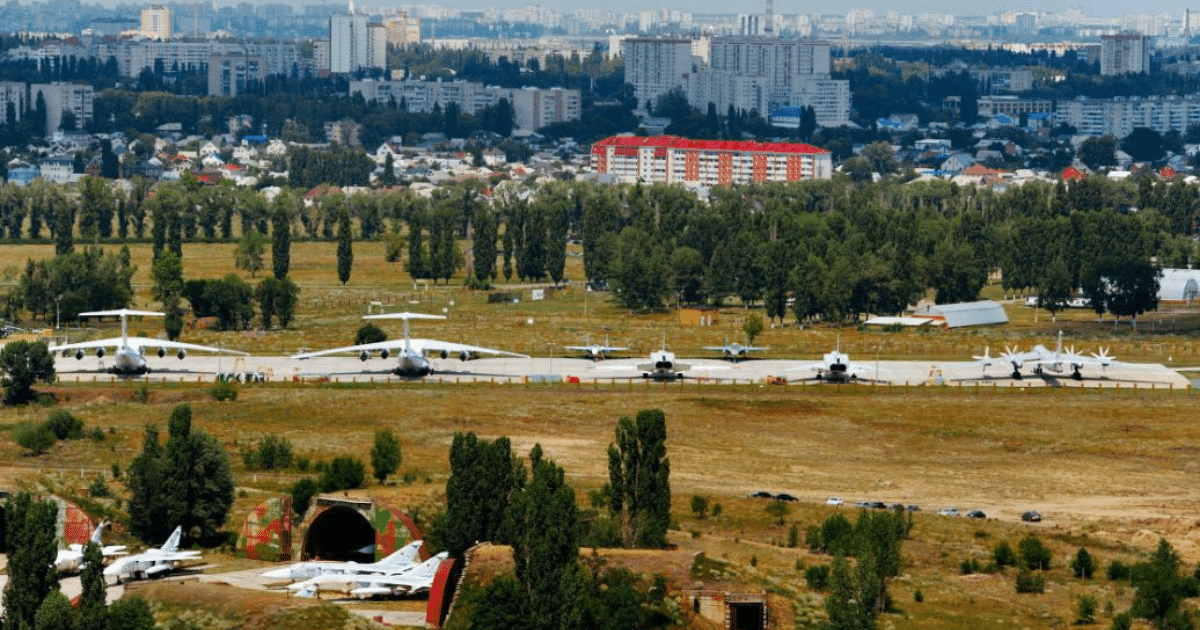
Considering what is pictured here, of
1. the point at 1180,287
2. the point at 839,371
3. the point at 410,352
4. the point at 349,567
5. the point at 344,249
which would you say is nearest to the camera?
the point at 349,567

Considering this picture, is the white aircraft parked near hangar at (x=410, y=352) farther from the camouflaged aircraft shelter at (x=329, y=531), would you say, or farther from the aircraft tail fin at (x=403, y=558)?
the aircraft tail fin at (x=403, y=558)

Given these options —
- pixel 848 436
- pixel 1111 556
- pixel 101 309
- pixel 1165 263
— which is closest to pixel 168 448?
pixel 1111 556

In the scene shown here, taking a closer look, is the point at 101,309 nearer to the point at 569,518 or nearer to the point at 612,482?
the point at 612,482

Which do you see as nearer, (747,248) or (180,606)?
(180,606)

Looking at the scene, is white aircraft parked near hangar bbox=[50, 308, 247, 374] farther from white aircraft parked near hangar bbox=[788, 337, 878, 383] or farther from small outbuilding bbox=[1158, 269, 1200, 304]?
small outbuilding bbox=[1158, 269, 1200, 304]

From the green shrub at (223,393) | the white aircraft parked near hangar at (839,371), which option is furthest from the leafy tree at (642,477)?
the white aircraft parked near hangar at (839,371)

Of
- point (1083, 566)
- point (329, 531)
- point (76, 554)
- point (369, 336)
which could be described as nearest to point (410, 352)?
point (369, 336)

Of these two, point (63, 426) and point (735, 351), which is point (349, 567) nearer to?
point (63, 426)
